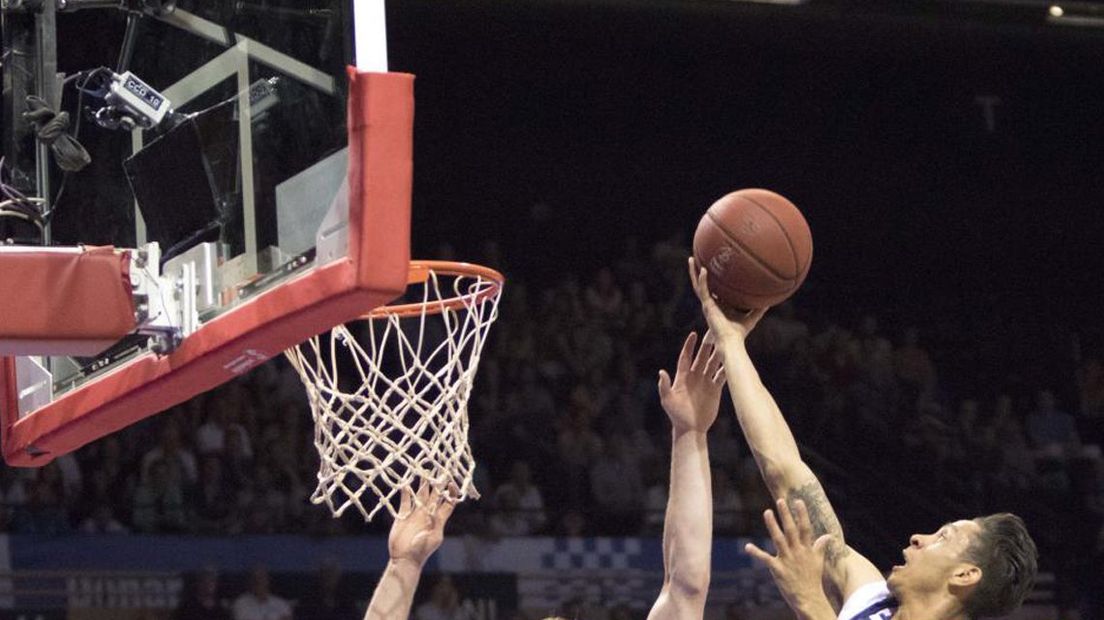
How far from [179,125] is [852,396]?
6597 mm

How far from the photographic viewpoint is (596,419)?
867cm

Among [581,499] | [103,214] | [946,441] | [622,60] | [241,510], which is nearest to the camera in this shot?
[103,214]

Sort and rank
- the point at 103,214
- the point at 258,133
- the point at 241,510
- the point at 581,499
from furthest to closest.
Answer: the point at 581,499 → the point at 241,510 → the point at 103,214 → the point at 258,133

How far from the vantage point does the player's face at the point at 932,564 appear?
280cm

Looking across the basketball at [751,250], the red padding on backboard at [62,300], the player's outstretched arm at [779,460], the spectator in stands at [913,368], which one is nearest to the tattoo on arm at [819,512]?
the player's outstretched arm at [779,460]

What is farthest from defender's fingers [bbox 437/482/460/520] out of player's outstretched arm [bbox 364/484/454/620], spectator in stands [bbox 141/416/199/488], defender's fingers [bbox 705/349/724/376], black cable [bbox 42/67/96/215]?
spectator in stands [bbox 141/416/199/488]

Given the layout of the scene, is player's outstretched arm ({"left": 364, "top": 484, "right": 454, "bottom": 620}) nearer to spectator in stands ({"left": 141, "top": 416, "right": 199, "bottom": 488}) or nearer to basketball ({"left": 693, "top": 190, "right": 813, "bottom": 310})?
basketball ({"left": 693, "top": 190, "right": 813, "bottom": 310})

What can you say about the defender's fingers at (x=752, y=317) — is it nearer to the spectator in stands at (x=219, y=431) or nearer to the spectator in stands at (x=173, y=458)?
→ the spectator in stands at (x=173, y=458)

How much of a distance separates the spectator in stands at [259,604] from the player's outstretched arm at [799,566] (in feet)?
15.4

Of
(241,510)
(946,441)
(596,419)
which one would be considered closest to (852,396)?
(946,441)

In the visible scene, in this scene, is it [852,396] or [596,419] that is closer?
[596,419]

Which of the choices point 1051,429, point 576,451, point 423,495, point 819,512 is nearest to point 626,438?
point 576,451

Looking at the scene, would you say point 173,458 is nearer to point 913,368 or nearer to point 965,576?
point 913,368

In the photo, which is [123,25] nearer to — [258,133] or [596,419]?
[258,133]
